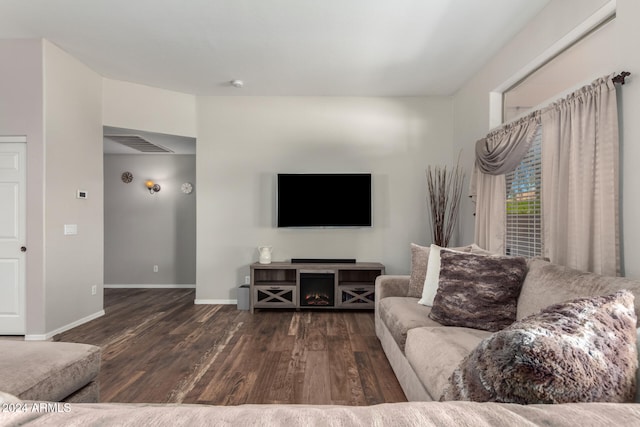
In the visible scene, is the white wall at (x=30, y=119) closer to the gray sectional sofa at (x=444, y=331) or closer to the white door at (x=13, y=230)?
the white door at (x=13, y=230)

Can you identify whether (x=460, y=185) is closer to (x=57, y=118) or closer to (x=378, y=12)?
(x=378, y=12)

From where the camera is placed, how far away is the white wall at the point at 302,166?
485cm

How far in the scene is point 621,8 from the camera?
210cm

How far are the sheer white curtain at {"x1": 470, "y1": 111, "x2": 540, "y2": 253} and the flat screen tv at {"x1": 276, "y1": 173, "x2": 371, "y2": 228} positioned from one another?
1417 millimetres

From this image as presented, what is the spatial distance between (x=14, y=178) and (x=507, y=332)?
4413 mm

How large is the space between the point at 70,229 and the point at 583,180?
15.4ft

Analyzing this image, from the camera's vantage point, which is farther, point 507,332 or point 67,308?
point 67,308

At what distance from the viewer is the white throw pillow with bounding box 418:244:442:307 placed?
270cm

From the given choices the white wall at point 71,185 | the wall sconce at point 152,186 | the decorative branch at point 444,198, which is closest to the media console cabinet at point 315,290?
the decorative branch at point 444,198

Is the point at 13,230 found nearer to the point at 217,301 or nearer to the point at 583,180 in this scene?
the point at 217,301

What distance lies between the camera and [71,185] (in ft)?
12.3

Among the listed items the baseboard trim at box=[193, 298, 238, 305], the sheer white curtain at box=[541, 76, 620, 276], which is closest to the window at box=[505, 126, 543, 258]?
the sheer white curtain at box=[541, 76, 620, 276]

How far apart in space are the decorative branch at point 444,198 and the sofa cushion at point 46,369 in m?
3.94

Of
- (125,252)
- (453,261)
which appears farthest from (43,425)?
(125,252)
